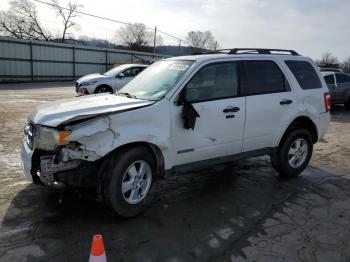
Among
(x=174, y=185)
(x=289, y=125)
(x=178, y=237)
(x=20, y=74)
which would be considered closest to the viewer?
(x=178, y=237)

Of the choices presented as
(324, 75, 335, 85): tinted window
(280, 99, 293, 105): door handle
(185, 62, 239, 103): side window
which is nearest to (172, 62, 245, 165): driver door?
(185, 62, 239, 103): side window

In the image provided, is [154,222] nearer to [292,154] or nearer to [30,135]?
[30,135]

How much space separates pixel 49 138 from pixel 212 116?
6.66 feet

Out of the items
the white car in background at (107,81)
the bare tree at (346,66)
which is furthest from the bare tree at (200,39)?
the white car in background at (107,81)

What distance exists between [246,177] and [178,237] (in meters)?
2.55

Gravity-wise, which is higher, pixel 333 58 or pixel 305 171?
pixel 333 58

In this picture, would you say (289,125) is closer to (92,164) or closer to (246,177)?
(246,177)

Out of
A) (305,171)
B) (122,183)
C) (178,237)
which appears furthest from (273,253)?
(305,171)

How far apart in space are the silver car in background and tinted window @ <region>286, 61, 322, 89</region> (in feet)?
34.2

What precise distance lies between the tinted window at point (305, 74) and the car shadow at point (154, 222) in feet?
5.41

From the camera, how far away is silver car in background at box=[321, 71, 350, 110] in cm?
1625

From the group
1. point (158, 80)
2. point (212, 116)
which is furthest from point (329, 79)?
point (158, 80)

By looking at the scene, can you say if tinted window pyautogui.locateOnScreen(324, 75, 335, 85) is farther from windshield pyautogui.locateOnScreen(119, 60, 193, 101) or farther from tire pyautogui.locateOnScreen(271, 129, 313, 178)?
windshield pyautogui.locateOnScreen(119, 60, 193, 101)

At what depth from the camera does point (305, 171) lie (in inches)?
272
